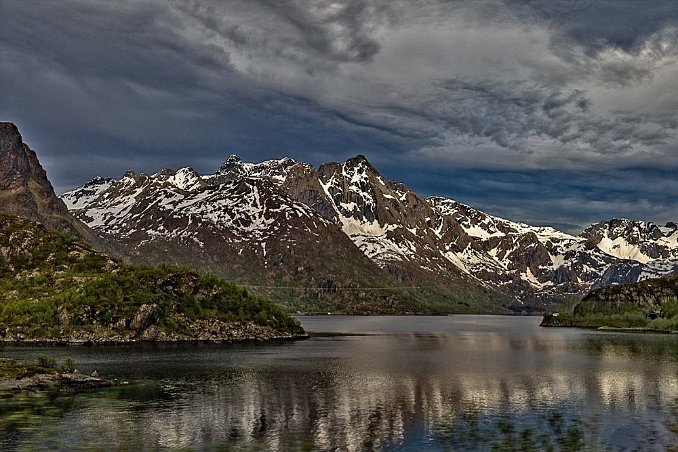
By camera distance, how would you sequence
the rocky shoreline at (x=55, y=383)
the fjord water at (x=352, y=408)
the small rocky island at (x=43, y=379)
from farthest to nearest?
the small rocky island at (x=43, y=379) < the rocky shoreline at (x=55, y=383) < the fjord water at (x=352, y=408)

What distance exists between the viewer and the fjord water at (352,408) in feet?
251

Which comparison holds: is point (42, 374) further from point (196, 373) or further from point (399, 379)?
point (399, 379)

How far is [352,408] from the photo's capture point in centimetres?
10044

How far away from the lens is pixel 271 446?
242 feet

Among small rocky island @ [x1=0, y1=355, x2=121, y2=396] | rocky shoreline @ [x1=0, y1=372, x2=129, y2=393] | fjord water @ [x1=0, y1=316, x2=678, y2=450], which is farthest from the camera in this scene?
small rocky island @ [x1=0, y1=355, x2=121, y2=396]

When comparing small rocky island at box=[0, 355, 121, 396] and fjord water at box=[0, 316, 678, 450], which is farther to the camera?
small rocky island at box=[0, 355, 121, 396]

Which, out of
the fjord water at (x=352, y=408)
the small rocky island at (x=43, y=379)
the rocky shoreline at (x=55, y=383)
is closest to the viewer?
the fjord water at (x=352, y=408)

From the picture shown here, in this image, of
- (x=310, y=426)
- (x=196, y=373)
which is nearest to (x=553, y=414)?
(x=310, y=426)

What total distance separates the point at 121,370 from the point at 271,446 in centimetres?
8362

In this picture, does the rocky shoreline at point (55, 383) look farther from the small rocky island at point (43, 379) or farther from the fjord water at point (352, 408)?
the fjord water at point (352, 408)

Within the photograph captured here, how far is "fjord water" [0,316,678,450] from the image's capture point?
76.5 metres

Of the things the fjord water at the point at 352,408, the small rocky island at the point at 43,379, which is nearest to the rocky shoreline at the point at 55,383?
the small rocky island at the point at 43,379

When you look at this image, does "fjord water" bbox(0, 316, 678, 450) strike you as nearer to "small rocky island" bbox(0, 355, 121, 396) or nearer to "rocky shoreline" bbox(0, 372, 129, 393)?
"rocky shoreline" bbox(0, 372, 129, 393)

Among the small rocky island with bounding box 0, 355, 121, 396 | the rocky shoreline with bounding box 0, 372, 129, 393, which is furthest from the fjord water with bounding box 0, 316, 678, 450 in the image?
the small rocky island with bounding box 0, 355, 121, 396
